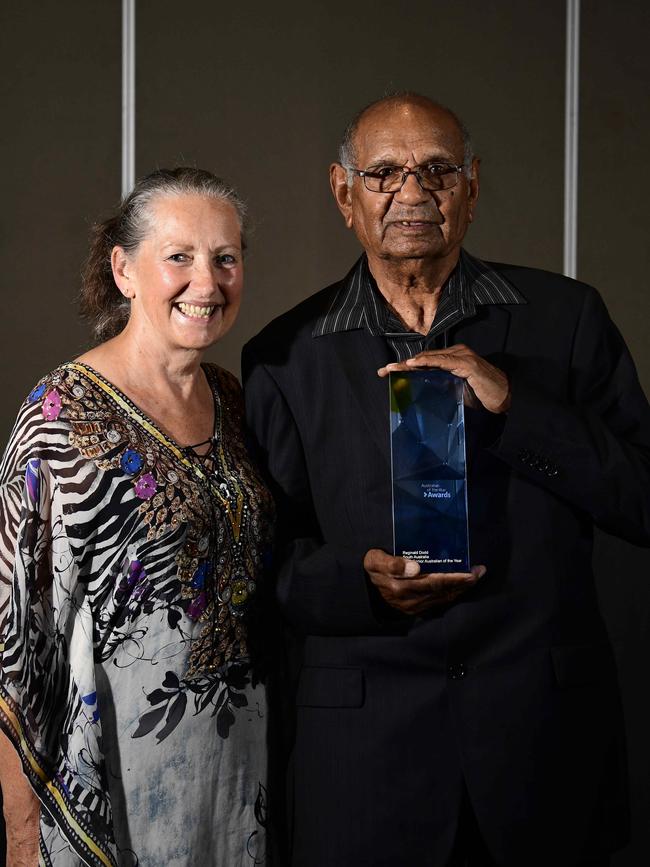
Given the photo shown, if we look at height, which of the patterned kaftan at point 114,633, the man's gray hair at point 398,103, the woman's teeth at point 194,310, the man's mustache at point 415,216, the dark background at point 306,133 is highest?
the dark background at point 306,133

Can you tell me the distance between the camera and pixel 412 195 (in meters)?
2.05

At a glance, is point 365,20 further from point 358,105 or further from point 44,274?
point 44,274

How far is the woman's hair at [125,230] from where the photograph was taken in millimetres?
2131

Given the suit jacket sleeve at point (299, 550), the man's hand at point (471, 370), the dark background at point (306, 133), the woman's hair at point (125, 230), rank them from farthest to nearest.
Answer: the dark background at point (306, 133)
the woman's hair at point (125, 230)
the suit jacket sleeve at point (299, 550)
the man's hand at point (471, 370)

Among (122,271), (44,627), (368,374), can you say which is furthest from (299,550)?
(122,271)

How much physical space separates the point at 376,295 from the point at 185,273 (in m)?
0.37

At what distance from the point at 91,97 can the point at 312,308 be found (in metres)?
1.34

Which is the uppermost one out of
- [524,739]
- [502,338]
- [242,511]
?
[502,338]

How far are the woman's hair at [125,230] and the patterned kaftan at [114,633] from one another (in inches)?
10.2

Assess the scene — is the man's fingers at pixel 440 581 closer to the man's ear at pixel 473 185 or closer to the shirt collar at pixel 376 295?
the shirt collar at pixel 376 295

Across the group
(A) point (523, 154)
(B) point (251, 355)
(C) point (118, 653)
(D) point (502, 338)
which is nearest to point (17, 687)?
(C) point (118, 653)

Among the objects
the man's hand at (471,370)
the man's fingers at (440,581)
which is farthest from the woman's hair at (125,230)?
the man's fingers at (440,581)

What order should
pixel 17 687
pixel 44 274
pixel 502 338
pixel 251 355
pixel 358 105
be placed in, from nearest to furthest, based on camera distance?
pixel 17 687, pixel 502 338, pixel 251 355, pixel 44 274, pixel 358 105

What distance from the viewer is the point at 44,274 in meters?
3.16
